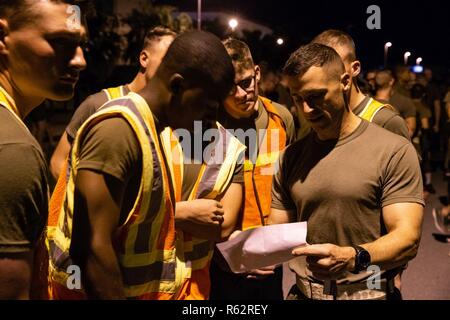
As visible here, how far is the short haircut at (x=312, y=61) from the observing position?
8.80ft

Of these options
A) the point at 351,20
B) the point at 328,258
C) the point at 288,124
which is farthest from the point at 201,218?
the point at 351,20

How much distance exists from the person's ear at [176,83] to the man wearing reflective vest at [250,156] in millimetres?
1413

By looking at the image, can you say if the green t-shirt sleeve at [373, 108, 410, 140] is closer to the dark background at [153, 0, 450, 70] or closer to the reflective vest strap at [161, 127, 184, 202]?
the reflective vest strap at [161, 127, 184, 202]

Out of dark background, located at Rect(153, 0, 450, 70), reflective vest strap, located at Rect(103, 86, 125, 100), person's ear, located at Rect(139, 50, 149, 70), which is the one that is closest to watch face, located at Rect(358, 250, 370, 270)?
reflective vest strap, located at Rect(103, 86, 125, 100)

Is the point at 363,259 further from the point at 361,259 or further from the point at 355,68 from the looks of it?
the point at 355,68

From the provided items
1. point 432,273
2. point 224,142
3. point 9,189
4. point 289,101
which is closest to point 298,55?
point 224,142

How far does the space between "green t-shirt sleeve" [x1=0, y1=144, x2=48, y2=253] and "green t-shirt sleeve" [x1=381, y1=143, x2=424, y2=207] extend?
4.92 feet

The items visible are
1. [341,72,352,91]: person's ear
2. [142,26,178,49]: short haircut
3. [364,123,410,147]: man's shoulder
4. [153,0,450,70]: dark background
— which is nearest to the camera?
[364,123,410,147]: man's shoulder

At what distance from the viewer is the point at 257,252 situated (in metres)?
2.50

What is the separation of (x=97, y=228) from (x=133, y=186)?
7.3 inches

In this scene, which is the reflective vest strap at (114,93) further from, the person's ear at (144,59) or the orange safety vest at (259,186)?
the orange safety vest at (259,186)

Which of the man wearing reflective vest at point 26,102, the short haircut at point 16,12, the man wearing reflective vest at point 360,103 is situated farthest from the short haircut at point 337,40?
the short haircut at point 16,12

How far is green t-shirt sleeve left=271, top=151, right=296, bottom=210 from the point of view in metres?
2.88
